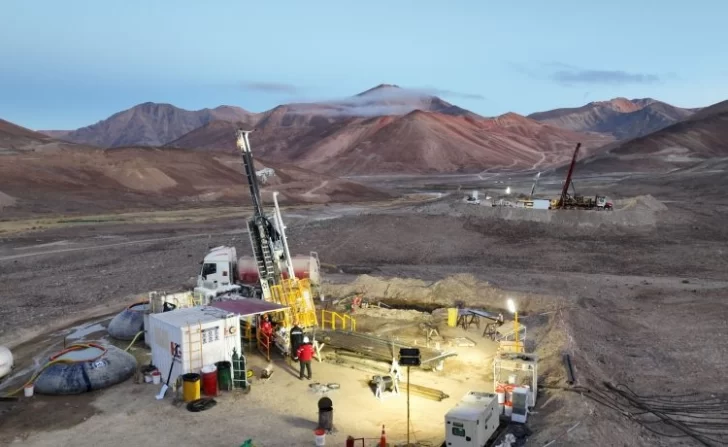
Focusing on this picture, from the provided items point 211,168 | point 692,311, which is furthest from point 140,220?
point 692,311

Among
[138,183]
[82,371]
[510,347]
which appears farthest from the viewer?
[138,183]

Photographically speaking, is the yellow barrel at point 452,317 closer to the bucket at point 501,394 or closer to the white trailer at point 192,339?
the bucket at point 501,394

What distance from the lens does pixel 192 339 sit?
15.2 meters

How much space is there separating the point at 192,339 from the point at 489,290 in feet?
44.2

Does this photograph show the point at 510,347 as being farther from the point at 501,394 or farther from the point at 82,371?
the point at 82,371

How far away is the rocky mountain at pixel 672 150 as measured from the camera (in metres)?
109

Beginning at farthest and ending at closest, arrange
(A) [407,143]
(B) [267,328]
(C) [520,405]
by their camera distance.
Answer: (A) [407,143]
(B) [267,328]
(C) [520,405]

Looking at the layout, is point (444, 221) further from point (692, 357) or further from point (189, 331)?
point (189, 331)

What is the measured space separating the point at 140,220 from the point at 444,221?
28.5 meters

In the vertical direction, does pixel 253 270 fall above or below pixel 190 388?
above

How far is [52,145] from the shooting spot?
89938 mm

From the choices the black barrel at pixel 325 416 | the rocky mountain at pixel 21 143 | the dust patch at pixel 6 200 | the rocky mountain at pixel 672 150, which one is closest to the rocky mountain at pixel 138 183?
the dust patch at pixel 6 200

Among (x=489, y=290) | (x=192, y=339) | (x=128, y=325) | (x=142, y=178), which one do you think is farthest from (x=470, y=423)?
(x=142, y=178)

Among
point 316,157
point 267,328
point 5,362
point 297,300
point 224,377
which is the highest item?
point 316,157
